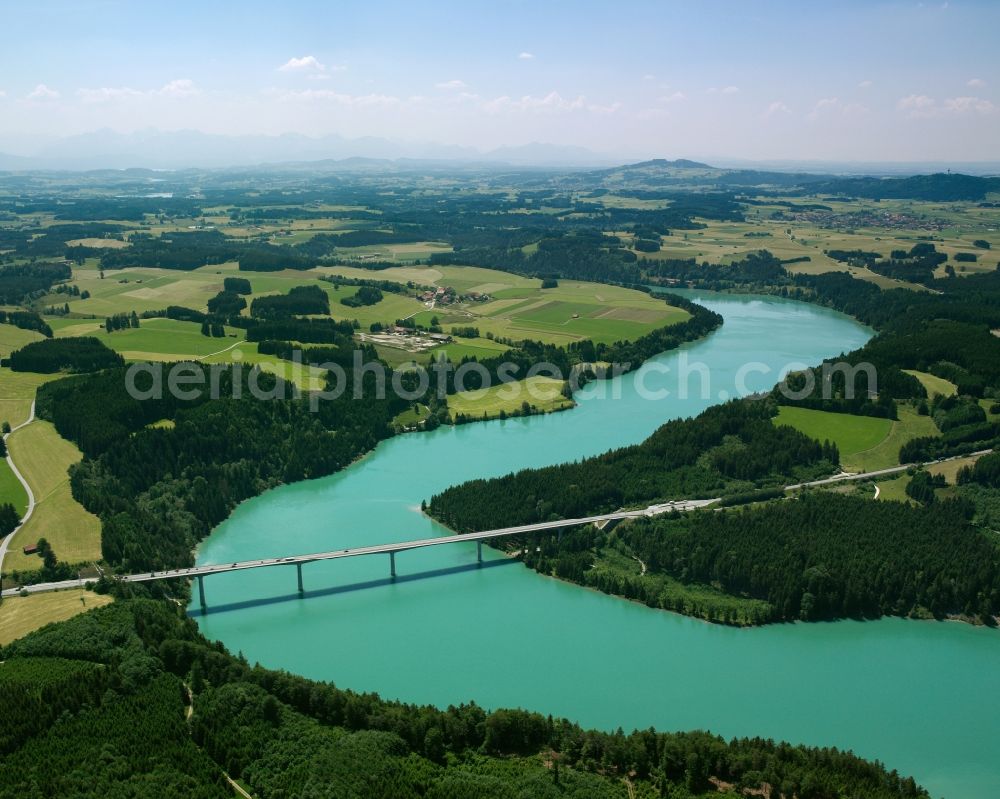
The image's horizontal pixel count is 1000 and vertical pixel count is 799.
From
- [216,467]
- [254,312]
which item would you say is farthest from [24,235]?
[216,467]

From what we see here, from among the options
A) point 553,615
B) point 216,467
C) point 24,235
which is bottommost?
point 553,615

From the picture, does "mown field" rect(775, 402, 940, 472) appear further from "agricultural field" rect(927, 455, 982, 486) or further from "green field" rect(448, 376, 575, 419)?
"green field" rect(448, 376, 575, 419)

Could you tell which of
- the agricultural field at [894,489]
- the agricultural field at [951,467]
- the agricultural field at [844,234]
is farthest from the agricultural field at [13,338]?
the agricultural field at [844,234]

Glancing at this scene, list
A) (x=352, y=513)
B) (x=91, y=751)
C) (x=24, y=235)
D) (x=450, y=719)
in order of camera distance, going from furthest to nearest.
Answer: (x=24, y=235), (x=352, y=513), (x=450, y=719), (x=91, y=751)

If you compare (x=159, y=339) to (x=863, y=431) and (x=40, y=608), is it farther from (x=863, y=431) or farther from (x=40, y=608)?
(x=863, y=431)

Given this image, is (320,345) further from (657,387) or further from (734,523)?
(734,523)

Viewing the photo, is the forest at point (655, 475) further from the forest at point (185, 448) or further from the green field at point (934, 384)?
the green field at point (934, 384)
